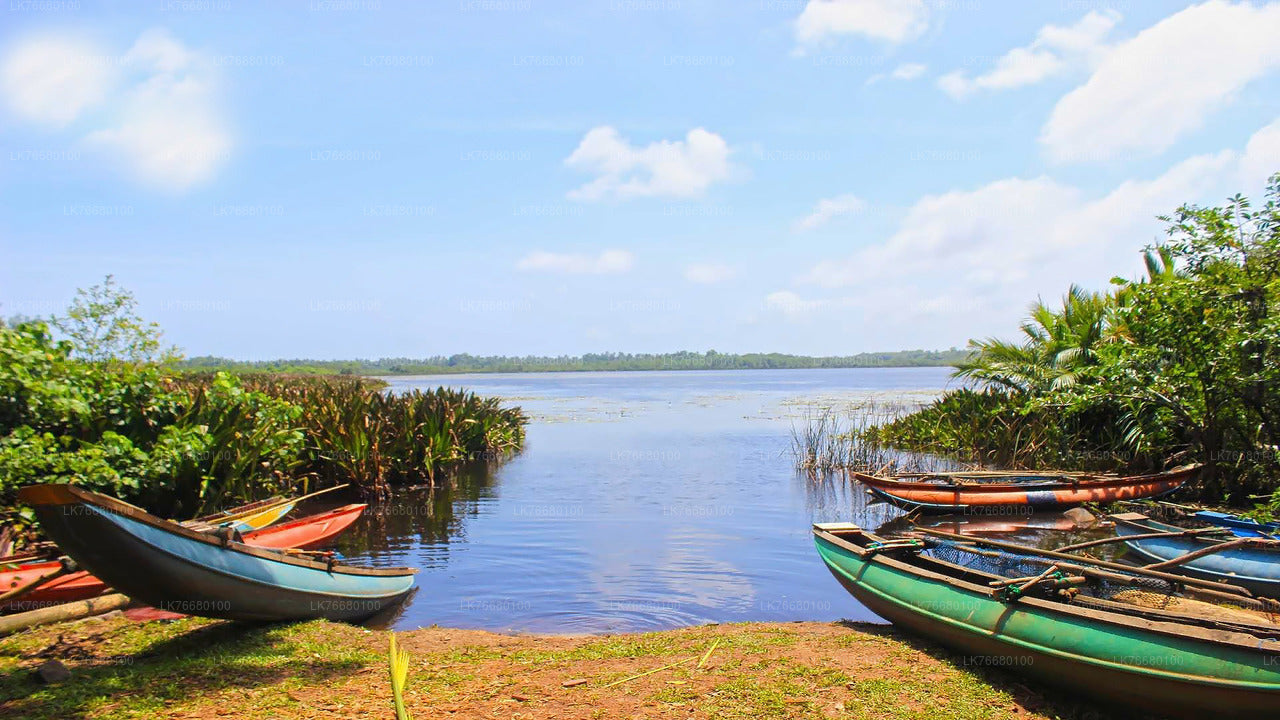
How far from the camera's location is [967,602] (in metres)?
6.51

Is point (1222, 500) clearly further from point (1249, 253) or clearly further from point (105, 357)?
point (105, 357)

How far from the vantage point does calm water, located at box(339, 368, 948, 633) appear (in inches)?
380

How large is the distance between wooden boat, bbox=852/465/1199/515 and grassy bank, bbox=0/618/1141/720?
22.4 feet

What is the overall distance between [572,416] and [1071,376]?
28004 millimetres

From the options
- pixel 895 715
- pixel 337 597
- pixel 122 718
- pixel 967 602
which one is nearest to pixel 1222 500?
pixel 967 602

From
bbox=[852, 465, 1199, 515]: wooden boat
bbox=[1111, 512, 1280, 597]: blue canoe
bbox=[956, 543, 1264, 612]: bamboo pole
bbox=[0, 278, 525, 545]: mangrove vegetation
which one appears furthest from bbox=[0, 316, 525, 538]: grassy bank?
bbox=[1111, 512, 1280, 597]: blue canoe

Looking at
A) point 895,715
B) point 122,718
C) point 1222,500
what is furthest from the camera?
point 1222,500

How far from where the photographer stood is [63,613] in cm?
688

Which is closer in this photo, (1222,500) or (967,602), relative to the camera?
(967,602)

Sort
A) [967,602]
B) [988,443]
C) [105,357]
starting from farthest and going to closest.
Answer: [988,443] → [105,357] → [967,602]

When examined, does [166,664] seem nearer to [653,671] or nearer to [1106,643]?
[653,671]

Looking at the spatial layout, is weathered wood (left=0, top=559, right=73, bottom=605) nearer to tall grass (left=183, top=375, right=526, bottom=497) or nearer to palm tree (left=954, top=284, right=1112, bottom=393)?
tall grass (left=183, top=375, right=526, bottom=497)

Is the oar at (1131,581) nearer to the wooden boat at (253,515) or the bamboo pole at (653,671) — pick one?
the bamboo pole at (653,671)

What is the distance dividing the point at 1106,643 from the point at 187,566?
6.84m
